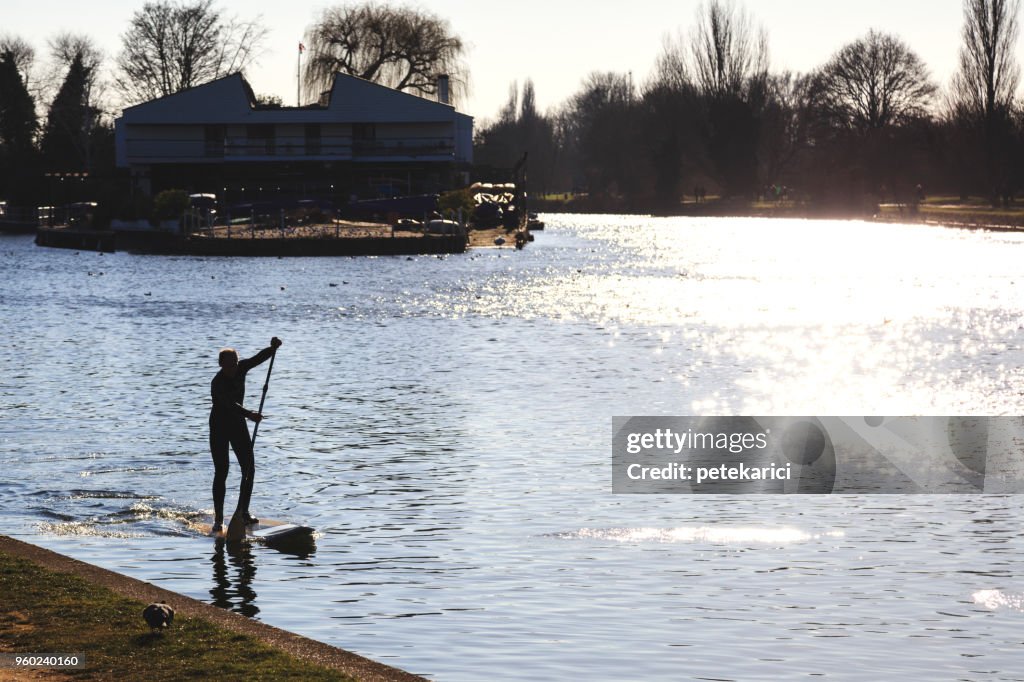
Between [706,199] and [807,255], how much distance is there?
8771cm

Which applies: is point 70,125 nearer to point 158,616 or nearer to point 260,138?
point 260,138

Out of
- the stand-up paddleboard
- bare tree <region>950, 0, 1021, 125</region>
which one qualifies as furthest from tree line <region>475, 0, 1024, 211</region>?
the stand-up paddleboard

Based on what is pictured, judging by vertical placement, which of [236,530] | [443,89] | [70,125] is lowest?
[236,530]

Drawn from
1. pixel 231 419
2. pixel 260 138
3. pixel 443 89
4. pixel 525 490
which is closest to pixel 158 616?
pixel 231 419

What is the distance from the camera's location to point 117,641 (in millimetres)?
10742

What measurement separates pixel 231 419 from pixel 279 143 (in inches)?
3482

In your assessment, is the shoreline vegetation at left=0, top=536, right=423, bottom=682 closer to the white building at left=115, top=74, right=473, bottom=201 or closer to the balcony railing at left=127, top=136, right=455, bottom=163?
the white building at left=115, top=74, right=473, bottom=201

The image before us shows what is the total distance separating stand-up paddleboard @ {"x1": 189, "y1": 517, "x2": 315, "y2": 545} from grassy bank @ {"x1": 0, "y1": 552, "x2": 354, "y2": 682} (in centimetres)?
358

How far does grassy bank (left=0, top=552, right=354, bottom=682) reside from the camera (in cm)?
1002

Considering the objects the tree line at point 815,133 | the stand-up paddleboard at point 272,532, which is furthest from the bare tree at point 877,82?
the stand-up paddleboard at point 272,532

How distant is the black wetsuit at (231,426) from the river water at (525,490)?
2.20ft

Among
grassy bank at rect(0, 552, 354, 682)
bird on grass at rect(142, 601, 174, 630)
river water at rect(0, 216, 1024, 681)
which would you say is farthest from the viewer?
river water at rect(0, 216, 1024, 681)

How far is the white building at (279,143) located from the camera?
102m

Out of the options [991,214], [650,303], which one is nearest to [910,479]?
[650,303]
